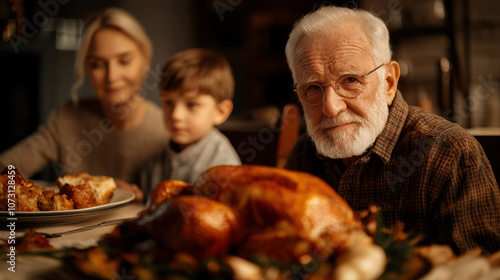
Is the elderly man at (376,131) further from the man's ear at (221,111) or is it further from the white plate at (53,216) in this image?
the man's ear at (221,111)

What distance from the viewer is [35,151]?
191cm

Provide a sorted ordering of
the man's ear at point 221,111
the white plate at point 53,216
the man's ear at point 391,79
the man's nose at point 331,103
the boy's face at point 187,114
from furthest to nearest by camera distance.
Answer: the man's ear at point 221,111 < the boy's face at point 187,114 < the man's ear at point 391,79 < the man's nose at point 331,103 < the white plate at point 53,216

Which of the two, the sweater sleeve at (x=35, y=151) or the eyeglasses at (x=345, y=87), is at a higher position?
the eyeglasses at (x=345, y=87)

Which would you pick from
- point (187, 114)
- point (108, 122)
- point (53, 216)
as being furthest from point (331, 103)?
point (108, 122)

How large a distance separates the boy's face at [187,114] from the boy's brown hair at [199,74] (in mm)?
26

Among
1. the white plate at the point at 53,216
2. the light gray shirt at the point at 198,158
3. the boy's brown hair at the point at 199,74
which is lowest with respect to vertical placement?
the light gray shirt at the point at 198,158

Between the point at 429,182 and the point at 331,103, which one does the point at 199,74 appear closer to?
the point at 331,103

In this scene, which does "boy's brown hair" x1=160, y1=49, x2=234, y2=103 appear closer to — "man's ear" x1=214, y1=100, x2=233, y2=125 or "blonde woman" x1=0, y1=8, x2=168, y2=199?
"man's ear" x1=214, y1=100, x2=233, y2=125

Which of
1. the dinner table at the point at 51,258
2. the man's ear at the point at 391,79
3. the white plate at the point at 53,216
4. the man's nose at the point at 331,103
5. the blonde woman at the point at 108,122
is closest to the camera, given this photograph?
the dinner table at the point at 51,258

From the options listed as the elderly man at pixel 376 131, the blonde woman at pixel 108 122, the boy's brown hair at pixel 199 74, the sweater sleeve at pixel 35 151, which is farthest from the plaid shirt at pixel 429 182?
the sweater sleeve at pixel 35 151

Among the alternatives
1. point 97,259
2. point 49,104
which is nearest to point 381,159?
point 97,259

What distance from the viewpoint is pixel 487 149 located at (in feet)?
3.21

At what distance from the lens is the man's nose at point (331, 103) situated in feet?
3.08

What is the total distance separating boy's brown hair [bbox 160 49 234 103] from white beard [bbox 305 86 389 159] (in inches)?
27.0
